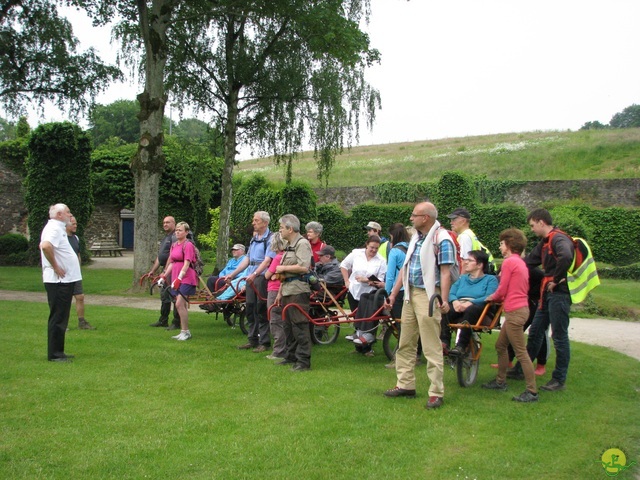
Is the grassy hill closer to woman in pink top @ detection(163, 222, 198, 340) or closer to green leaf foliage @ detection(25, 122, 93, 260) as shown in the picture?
green leaf foliage @ detection(25, 122, 93, 260)

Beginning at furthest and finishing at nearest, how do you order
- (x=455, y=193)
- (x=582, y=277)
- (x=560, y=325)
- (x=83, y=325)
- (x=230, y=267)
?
(x=455, y=193) → (x=230, y=267) → (x=83, y=325) → (x=582, y=277) → (x=560, y=325)

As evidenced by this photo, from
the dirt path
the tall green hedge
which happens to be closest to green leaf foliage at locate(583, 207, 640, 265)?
the tall green hedge

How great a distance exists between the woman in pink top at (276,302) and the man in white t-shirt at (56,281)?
258 centimetres

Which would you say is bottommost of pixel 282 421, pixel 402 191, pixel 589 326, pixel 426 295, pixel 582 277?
pixel 589 326

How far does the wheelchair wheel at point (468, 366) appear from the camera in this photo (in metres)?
6.92

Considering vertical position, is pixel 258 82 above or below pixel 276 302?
above

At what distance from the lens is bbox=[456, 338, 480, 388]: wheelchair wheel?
6.92 meters

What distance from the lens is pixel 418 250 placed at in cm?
631

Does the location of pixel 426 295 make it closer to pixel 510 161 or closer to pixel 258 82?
pixel 258 82

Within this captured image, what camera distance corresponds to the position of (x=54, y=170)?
26047mm

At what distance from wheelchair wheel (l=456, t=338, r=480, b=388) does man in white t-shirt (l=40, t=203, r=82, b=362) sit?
494cm

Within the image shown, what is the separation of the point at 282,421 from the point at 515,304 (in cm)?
277

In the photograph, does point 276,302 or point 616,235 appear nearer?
point 276,302

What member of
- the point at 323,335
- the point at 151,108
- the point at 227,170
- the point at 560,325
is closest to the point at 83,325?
the point at 323,335
